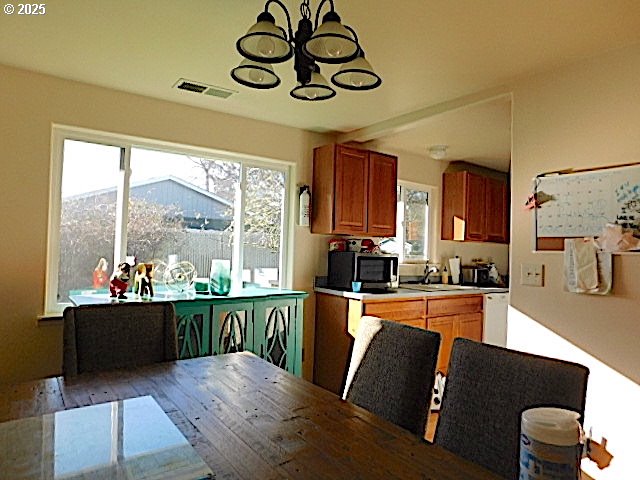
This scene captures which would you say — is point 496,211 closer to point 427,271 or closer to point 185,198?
point 427,271

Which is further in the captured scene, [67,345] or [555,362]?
[67,345]

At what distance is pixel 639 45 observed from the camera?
83.7 inches

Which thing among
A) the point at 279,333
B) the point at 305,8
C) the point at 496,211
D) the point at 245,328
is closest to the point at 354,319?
the point at 279,333

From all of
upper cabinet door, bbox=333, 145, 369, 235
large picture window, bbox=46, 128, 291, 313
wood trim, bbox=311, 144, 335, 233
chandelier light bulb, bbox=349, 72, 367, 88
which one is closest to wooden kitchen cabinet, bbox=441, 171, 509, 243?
upper cabinet door, bbox=333, 145, 369, 235

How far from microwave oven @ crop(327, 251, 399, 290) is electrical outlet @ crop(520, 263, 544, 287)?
1.41m

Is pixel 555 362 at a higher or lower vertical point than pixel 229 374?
higher

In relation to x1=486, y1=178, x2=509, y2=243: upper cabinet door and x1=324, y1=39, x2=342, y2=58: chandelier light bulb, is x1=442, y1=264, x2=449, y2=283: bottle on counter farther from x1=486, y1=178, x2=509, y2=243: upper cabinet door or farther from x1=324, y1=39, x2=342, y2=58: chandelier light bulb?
x1=324, y1=39, x2=342, y2=58: chandelier light bulb

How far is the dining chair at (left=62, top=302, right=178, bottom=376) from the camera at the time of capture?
73.7 inches

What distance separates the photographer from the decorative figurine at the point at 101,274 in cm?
300

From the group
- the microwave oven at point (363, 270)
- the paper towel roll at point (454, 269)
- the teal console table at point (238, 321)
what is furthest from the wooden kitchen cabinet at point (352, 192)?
the paper towel roll at point (454, 269)

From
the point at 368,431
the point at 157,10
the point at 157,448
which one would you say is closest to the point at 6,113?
the point at 157,10

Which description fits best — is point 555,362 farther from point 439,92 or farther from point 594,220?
point 439,92

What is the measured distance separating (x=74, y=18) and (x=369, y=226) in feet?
8.41

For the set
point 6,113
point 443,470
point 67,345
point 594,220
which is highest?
point 6,113
